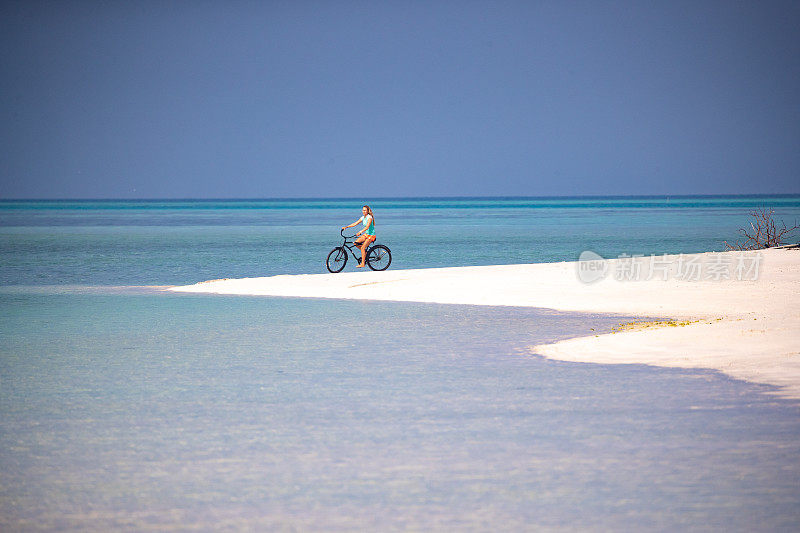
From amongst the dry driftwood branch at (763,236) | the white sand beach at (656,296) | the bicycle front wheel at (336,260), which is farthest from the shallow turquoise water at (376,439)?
the dry driftwood branch at (763,236)

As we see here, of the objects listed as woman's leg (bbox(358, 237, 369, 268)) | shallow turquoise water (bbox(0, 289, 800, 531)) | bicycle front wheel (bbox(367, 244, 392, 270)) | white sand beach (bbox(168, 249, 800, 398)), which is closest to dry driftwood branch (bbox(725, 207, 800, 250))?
white sand beach (bbox(168, 249, 800, 398))

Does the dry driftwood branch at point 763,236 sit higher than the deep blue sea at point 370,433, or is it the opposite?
the dry driftwood branch at point 763,236

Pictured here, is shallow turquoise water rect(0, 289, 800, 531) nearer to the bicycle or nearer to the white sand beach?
the white sand beach

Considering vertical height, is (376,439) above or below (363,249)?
below

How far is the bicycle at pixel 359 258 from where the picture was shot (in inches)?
1101

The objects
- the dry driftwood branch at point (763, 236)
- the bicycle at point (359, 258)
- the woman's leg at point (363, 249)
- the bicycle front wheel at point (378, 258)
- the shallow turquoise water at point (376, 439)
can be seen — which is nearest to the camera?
the shallow turquoise water at point (376, 439)

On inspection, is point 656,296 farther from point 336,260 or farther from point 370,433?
point 370,433

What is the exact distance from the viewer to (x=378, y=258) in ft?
96.2

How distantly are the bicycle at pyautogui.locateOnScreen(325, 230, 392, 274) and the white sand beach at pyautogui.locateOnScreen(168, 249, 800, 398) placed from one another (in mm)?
2928

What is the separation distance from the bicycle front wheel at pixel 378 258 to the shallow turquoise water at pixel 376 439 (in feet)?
50.6

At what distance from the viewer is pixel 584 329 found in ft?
48.6

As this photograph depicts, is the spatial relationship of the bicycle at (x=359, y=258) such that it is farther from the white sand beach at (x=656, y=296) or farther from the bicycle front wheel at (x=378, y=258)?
the white sand beach at (x=656, y=296)

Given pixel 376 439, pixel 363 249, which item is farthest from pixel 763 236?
pixel 376 439

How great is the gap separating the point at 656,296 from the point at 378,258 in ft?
38.6
